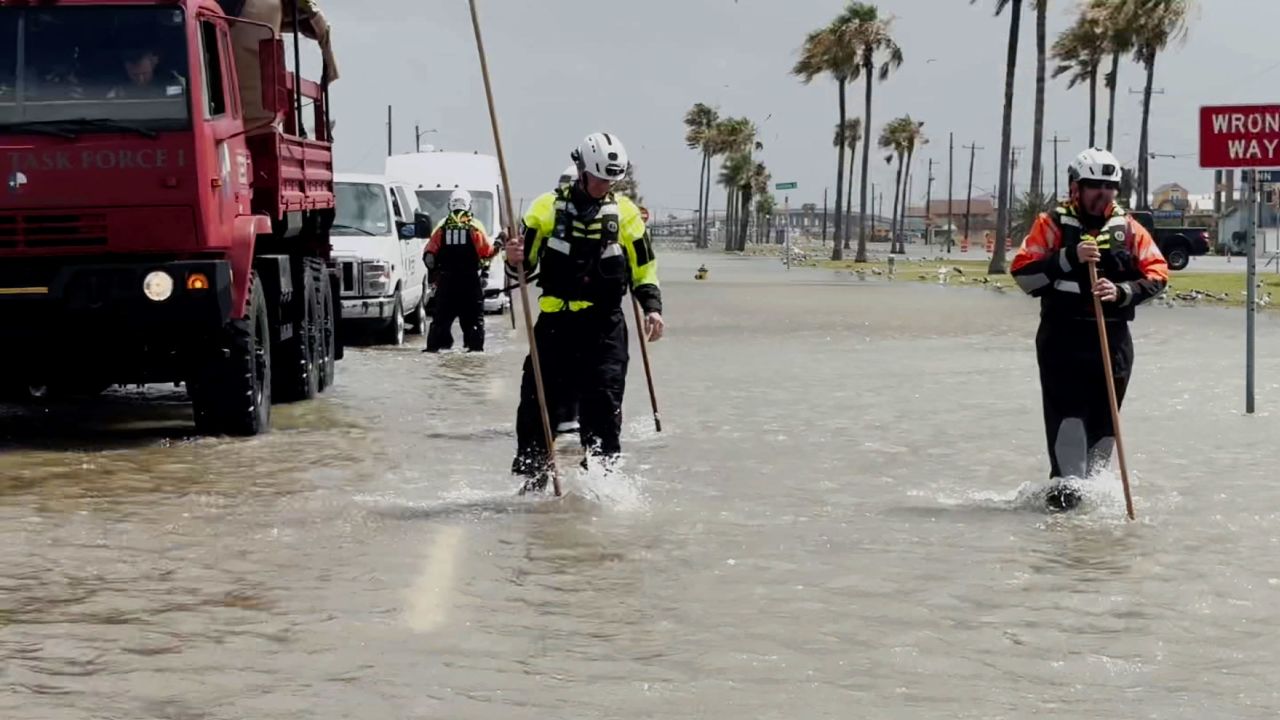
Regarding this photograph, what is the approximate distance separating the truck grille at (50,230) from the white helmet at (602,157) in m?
3.43

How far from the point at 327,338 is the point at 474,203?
49.2ft

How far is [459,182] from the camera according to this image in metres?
32.9

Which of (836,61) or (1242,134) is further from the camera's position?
(836,61)

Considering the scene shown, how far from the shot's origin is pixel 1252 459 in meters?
12.7

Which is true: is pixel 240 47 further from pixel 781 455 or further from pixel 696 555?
pixel 696 555

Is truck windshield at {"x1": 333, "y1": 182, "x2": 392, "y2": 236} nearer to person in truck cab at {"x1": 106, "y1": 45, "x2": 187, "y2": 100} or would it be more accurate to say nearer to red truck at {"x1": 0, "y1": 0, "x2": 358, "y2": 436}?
red truck at {"x1": 0, "y1": 0, "x2": 358, "y2": 436}

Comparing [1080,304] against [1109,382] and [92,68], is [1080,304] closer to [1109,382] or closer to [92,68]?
[1109,382]

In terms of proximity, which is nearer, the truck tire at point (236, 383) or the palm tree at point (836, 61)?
the truck tire at point (236, 383)

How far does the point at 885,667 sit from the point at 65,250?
7191 mm

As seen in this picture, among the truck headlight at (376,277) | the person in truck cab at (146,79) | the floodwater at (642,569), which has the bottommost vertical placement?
the floodwater at (642,569)

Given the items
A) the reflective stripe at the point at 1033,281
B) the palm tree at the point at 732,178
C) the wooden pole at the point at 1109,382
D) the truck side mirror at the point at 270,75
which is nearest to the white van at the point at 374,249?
the truck side mirror at the point at 270,75

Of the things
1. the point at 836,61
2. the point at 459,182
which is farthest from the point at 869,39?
the point at 459,182

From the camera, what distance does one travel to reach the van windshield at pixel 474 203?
1277 inches

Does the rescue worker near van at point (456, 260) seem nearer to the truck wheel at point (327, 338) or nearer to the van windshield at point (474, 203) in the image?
the truck wheel at point (327, 338)
